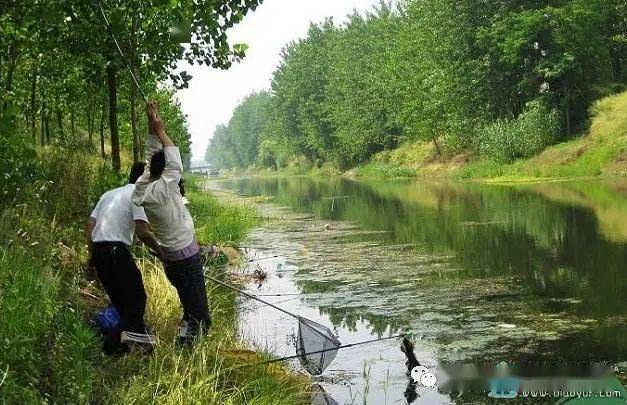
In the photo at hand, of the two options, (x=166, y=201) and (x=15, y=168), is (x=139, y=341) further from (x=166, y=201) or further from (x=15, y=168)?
(x=15, y=168)

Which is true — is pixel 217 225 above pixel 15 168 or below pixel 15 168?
below

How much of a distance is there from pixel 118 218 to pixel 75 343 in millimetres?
1964

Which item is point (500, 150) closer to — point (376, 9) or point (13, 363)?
point (13, 363)

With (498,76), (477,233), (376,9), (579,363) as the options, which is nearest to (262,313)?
(579,363)

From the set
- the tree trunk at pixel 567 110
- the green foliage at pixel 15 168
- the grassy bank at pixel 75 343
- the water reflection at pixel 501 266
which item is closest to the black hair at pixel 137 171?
the green foliage at pixel 15 168

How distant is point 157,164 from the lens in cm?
628

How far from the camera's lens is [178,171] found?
20.7 ft

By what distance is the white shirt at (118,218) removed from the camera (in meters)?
6.62

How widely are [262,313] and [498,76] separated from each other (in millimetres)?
38829

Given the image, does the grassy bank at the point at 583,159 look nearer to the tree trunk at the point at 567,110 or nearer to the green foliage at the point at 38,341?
the tree trunk at the point at 567,110

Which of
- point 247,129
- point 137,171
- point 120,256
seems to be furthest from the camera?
point 247,129

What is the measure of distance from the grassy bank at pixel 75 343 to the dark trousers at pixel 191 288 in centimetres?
20

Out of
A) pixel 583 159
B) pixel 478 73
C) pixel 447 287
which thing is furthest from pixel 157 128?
pixel 478 73

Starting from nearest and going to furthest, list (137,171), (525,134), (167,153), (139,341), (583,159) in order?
1. (167,153)
2. (139,341)
3. (137,171)
4. (583,159)
5. (525,134)
